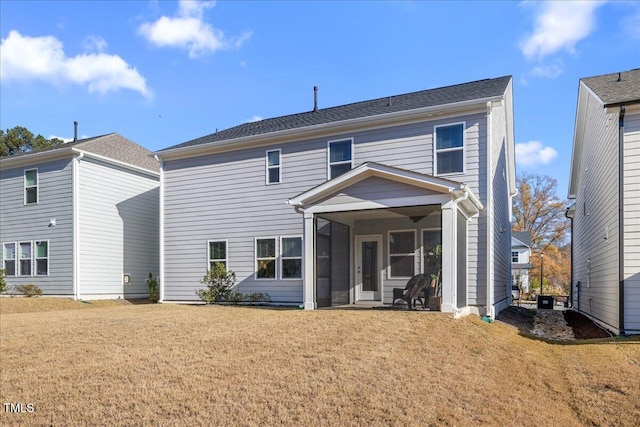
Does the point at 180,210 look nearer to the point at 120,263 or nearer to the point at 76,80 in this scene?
the point at 120,263

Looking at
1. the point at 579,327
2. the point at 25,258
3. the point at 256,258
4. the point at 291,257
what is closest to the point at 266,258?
the point at 256,258

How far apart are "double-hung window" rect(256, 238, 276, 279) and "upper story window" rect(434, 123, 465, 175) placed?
545 centimetres

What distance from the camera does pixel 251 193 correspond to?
14.5 metres

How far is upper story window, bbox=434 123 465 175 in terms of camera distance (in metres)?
11.6

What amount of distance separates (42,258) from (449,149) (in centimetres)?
1497

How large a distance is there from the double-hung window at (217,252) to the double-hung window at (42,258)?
21.9ft

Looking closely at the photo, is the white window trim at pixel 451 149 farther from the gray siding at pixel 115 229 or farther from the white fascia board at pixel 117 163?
the gray siding at pixel 115 229

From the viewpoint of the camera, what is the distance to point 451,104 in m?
11.4

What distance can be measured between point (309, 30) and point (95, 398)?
11259 millimetres

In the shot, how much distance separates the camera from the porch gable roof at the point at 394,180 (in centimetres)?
937

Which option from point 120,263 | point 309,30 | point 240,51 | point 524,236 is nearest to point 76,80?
point 120,263

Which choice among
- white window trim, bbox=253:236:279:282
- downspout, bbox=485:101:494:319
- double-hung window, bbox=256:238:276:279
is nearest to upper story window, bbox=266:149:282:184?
white window trim, bbox=253:236:279:282

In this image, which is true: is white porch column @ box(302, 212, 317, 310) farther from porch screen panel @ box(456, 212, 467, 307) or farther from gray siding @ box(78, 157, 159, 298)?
gray siding @ box(78, 157, 159, 298)

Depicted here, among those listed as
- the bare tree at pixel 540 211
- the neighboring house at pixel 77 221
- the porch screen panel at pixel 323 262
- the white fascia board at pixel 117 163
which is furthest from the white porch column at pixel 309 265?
the bare tree at pixel 540 211
